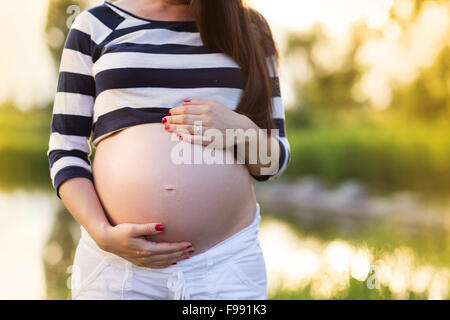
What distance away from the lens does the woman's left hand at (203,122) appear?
43.3 inches

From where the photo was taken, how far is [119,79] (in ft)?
3.61

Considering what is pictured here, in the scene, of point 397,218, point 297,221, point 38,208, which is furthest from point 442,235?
point 38,208

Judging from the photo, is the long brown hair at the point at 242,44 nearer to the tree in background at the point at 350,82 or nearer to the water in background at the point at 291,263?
the water in background at the point at 291,263

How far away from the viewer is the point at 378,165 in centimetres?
657

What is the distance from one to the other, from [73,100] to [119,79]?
4.9 inches

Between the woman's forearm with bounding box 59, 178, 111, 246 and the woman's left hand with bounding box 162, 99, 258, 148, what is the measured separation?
0.22 meters

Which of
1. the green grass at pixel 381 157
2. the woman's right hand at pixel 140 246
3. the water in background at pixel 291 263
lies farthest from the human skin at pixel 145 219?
the green grass at pixel 381 157

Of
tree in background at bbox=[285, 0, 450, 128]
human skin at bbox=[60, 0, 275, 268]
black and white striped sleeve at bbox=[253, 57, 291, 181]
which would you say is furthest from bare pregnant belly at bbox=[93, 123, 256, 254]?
tree in background at bbox=[285, 0, 450, 128]

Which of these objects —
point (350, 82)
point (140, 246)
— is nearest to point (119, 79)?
point (140, 246)

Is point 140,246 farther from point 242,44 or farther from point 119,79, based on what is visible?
point 242,44

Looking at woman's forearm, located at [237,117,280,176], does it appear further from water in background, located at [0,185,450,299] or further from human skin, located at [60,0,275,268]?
water in background, located at [0,185,450,299]

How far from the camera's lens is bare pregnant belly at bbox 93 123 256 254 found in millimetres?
1099

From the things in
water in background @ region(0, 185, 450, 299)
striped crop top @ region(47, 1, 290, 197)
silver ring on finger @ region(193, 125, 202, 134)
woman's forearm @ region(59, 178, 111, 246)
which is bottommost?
water in background @ region(0, 185, 450, 299)

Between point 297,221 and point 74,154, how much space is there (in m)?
4.45
